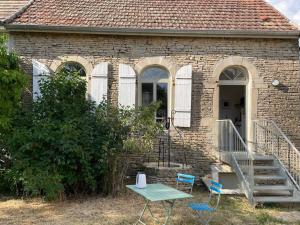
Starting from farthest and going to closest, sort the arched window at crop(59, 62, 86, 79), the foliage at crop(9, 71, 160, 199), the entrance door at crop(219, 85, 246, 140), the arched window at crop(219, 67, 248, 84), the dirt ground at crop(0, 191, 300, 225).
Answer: the entrance door at crop(219, 85, 246, 140)
the arched window at crop(219, 67, 248, 84)
the arched window at crop(59, 62, 86, 79)
the foliage at crop(9, 71, 160, 199)
the dirt ground at crop(0, 191, 300, 225)

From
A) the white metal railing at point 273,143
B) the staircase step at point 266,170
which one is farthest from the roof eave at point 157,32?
the staircase step at point 266,170

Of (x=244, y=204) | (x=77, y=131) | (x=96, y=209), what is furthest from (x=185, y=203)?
(x=77, y=131)

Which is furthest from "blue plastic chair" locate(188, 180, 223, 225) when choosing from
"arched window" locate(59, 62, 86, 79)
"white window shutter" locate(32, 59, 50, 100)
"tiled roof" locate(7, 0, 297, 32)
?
"white window shutter" locate(32, 59, 50, 100)

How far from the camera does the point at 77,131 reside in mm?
7508

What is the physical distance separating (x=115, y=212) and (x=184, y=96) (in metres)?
4.24

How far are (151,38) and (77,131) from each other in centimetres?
392

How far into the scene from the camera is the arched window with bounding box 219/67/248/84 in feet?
32.9

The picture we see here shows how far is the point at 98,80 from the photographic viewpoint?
9.68 metres

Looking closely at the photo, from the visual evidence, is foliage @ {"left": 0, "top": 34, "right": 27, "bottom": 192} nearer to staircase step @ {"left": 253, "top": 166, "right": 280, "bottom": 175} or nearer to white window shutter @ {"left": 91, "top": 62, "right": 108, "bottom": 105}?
white window shutter @ {"left": 91, "top": 62, "right": 108, "bottom": 105}

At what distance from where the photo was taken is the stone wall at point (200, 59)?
32.0 feet

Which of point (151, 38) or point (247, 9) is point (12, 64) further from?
point (247, 9)

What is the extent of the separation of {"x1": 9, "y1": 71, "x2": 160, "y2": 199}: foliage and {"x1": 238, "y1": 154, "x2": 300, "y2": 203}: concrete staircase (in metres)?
2.80

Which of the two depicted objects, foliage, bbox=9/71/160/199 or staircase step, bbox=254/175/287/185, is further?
staircase step, bbox=254/175/287/185

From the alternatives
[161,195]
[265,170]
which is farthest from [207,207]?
[265,170]
